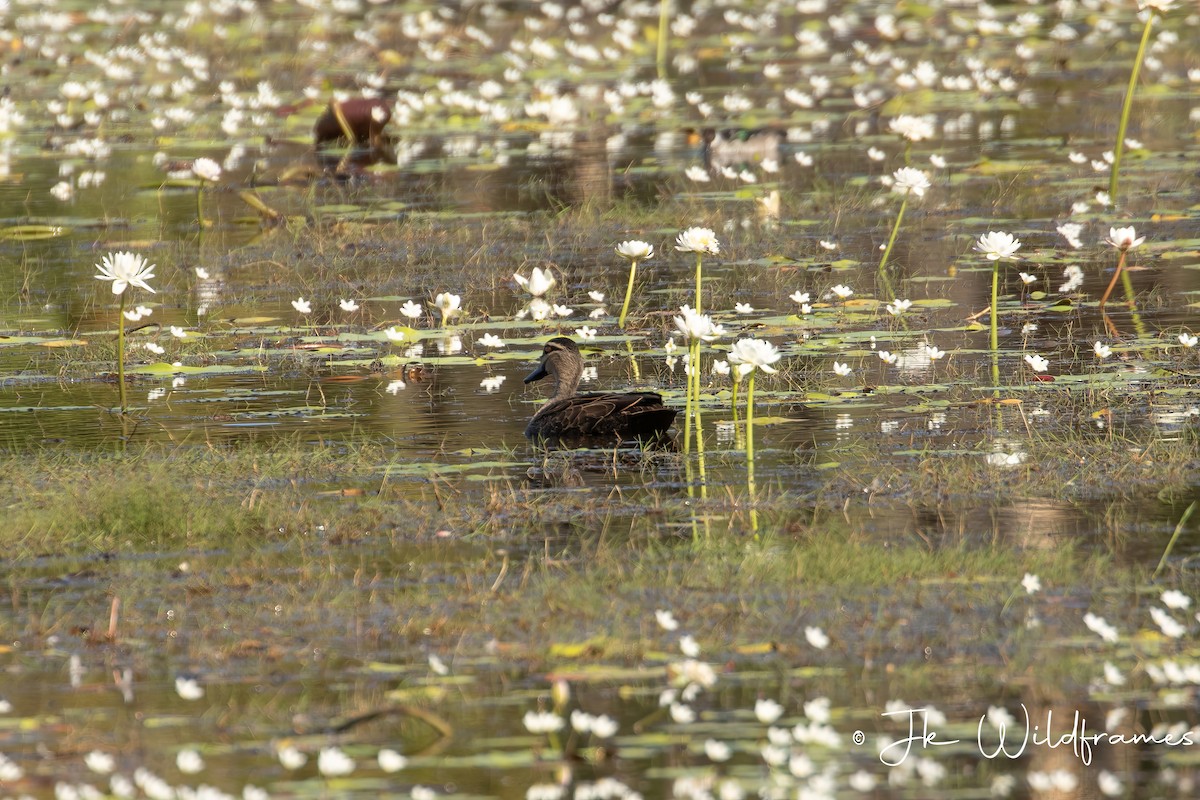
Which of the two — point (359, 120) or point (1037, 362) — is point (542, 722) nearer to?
point (1037, 362)

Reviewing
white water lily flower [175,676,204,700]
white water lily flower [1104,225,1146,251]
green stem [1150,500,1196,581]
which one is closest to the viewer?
white water lily flower [175,676,204,700]

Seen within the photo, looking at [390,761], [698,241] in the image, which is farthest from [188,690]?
[698,241]

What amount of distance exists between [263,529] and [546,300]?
4.86 metres

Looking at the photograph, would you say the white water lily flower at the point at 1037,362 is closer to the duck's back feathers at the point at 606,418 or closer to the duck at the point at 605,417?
the duck at the point at 605,417

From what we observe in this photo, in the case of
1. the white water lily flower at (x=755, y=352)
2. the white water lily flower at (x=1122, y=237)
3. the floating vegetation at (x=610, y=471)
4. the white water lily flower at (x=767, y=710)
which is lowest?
the floating vegetation at (x=610, y=471)

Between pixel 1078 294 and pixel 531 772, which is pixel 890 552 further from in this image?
pixel 1078 294

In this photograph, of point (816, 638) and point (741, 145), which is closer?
point (816, 638)

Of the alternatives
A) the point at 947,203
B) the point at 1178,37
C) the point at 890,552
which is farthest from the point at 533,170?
the point at 890,552

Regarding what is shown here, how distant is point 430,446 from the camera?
8516 mm

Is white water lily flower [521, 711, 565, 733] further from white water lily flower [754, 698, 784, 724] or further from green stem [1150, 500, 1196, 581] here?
green stem [1150, 500, 1196, 581]

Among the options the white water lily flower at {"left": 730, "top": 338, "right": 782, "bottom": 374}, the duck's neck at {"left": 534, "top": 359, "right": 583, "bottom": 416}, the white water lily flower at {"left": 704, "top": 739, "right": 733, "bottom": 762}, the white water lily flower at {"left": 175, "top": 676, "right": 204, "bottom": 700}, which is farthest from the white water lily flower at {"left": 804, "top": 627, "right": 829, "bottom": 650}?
the duck's neck at {"left": 534, "top": 359, "right": 583, "bottom": 416}

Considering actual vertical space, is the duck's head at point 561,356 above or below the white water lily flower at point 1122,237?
below

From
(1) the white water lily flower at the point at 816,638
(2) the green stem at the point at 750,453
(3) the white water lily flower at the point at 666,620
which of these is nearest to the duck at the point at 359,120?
(2) the green stem at the point at 750,453

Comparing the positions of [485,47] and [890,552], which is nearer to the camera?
[890,552]
